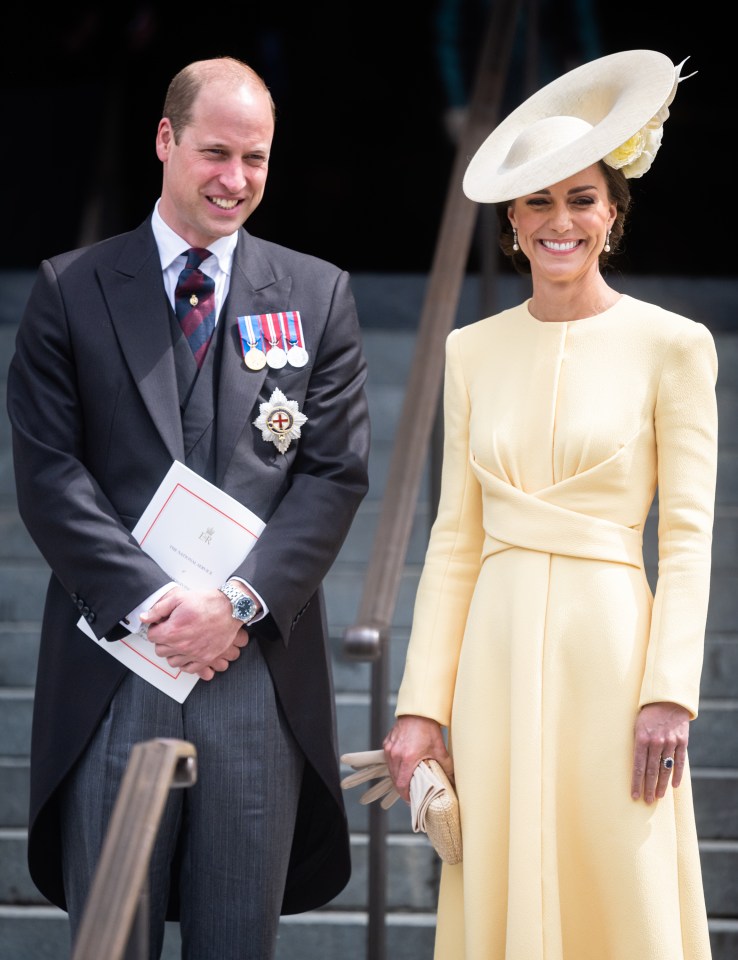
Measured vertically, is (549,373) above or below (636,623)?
above

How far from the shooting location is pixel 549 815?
97.6 inches

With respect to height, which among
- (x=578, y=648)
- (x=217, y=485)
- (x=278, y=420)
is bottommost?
(x=578, y=648)

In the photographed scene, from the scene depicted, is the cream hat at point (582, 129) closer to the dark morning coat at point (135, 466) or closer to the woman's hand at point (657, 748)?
the dark morning coat at point (135, 466)

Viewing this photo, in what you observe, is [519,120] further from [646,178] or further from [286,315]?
[646,178]

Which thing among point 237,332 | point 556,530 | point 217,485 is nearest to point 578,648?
point 556,530

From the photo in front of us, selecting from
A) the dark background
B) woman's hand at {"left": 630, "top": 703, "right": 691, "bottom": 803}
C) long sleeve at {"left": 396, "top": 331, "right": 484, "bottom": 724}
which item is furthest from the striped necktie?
the dark background

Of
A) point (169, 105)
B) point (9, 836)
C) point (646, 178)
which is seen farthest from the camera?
point (646, 178)

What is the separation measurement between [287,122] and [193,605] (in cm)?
594

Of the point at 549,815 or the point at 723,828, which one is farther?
the point at 723,828

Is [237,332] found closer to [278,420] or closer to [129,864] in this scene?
[278,420]

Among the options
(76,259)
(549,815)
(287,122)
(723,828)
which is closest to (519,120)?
(76,259)

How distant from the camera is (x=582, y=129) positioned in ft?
8.60

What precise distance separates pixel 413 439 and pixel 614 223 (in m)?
1.22

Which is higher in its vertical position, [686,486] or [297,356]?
[297,356]
